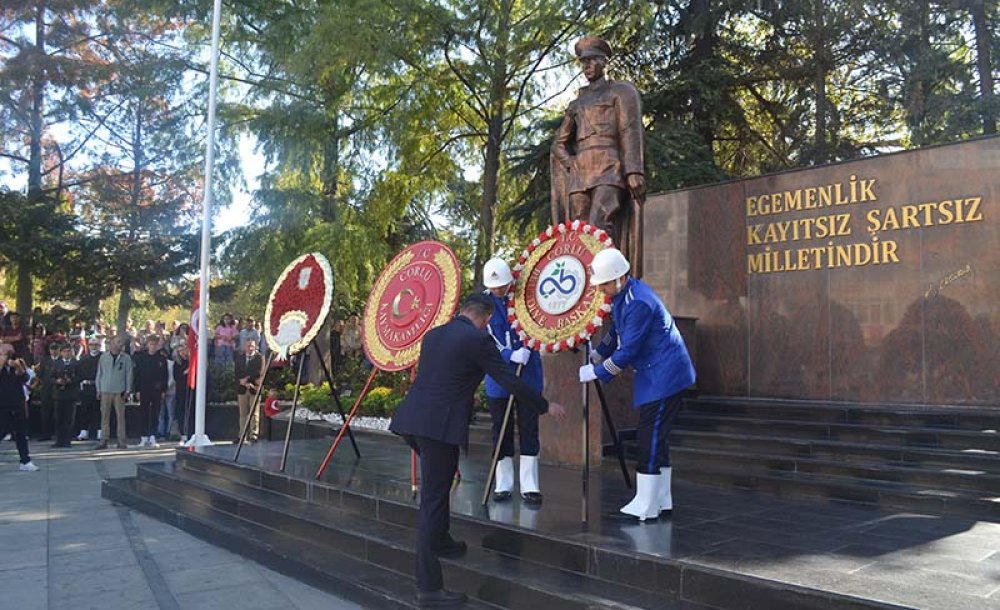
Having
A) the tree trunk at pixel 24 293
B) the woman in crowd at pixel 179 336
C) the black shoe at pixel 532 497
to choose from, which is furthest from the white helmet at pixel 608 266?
the tree trunk at pixel 24 293

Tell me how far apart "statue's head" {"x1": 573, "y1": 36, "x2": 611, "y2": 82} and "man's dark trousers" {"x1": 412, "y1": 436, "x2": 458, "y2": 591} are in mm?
5136

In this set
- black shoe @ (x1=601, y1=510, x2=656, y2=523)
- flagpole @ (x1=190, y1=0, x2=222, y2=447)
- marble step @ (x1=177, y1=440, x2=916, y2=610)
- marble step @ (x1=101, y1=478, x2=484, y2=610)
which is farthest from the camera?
flagpole @ (x1=190, y1=0, x2=222, y2=447)

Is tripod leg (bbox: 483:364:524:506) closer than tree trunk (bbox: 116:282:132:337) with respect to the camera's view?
Yes

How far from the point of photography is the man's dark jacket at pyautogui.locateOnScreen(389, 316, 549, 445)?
16.0 ft

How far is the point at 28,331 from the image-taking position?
2061 centimetres

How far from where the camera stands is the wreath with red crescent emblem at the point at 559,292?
5.97m

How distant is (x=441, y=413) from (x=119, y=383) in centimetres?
1155

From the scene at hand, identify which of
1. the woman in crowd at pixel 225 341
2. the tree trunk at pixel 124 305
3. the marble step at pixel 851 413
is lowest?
the marble step at pixel 851 413

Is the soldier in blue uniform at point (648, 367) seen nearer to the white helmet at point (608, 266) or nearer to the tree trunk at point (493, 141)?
the white helmet at point (608, 266)

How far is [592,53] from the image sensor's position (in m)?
8.36

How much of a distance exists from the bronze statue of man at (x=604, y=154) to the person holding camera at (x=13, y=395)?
8.20m

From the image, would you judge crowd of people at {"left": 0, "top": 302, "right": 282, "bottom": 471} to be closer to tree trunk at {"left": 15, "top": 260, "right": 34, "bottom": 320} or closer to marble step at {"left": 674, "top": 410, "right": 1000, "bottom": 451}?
tree trunk at {"left": 15, "top": 260, "right": 34, "bottom": 320}

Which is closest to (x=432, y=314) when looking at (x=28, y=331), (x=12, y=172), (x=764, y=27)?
(x=764, y=27)
